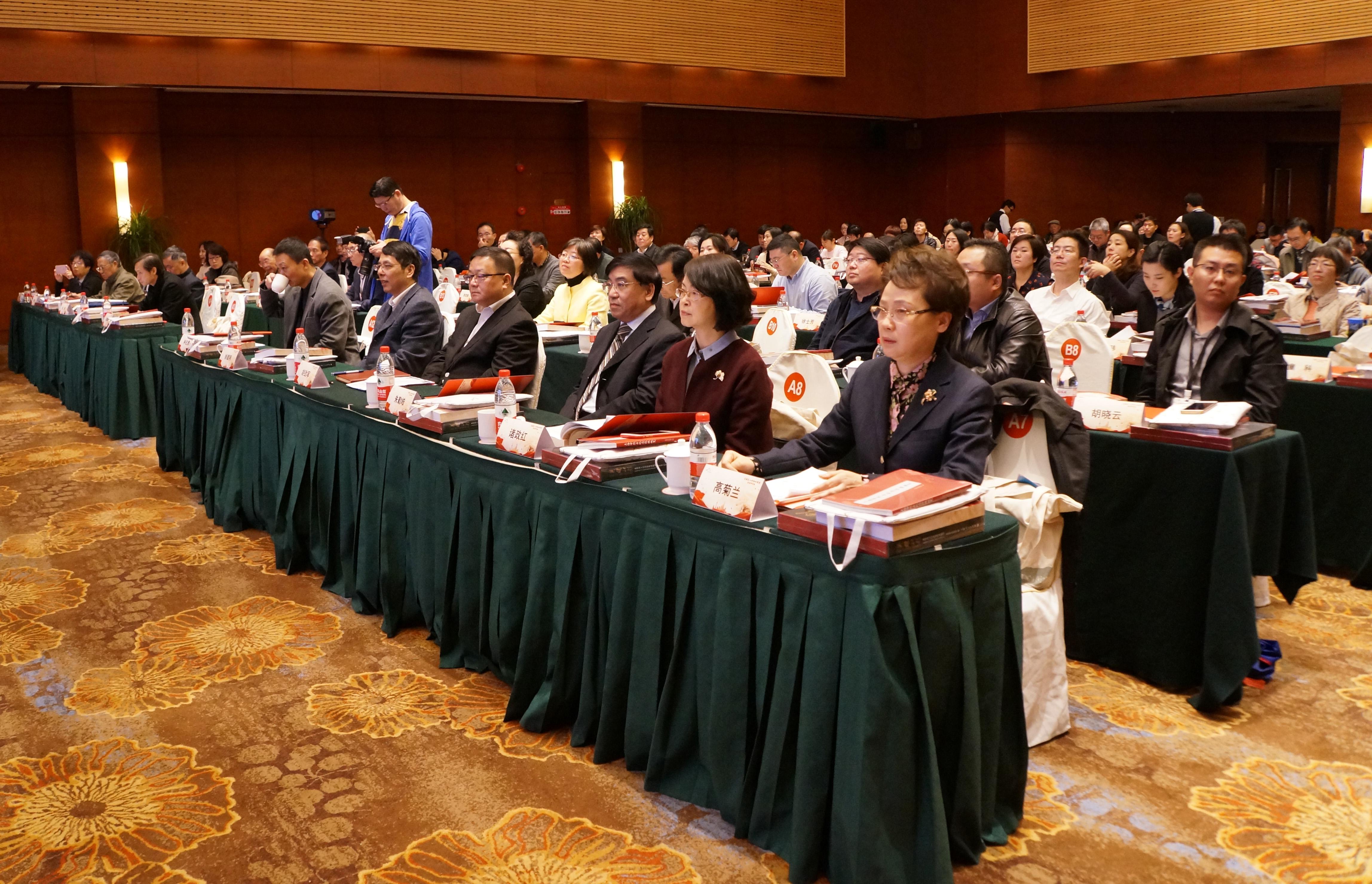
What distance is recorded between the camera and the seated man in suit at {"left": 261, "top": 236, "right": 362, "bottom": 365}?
19.1 ft

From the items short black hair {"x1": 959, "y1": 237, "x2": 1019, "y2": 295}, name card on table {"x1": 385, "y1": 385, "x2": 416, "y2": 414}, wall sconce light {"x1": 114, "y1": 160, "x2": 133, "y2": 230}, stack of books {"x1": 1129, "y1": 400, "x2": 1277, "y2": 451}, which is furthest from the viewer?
wall sconce light {"x1": 114, "y1": 160, "x2": 133, "y2": 230}

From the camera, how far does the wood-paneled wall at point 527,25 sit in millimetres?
12141

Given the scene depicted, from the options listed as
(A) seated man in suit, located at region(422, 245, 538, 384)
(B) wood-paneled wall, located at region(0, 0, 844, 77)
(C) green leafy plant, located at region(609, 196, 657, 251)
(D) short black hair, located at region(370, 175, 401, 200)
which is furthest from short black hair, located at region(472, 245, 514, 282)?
(C) green leafy plant, located at region(609, 196, 657, 251)

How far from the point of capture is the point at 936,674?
2.21 metres

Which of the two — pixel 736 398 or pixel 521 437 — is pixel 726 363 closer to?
pixel 736 398

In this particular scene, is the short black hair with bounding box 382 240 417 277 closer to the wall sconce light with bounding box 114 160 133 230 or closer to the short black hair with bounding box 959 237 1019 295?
the short black hair with bounding box 959 237 1019 295

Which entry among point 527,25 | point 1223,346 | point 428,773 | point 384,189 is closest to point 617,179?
point 527,25

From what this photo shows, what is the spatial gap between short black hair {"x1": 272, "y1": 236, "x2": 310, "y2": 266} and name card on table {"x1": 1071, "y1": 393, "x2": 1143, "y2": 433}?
12.9 feet

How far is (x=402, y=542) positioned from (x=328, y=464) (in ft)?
1.94

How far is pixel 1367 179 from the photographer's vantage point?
14.7 metres

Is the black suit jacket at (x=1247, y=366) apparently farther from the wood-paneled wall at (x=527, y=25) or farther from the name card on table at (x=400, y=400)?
the wood-paneled wall at (x=527, y=25)

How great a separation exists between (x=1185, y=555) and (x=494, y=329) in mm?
2717

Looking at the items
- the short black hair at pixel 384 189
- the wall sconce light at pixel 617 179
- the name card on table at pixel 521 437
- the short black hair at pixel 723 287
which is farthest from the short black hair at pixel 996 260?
the wall sconce light at pixel 617 179

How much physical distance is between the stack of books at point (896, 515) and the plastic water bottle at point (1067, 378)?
1.89 meters
